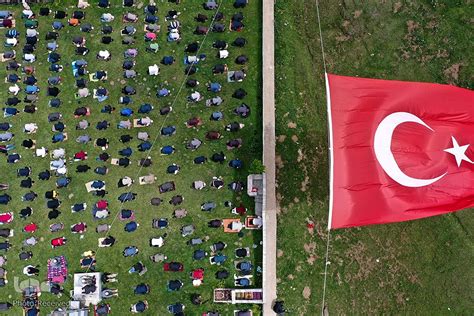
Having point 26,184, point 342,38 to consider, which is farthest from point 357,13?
point 26,184

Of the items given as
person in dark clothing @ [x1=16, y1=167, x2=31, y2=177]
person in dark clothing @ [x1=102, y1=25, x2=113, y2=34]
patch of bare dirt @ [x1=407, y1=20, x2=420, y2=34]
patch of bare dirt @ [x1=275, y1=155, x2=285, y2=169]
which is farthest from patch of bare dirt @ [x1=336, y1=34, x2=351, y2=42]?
person in dark clothing @ [x1=16, y1=167, x2=31, y2=177]

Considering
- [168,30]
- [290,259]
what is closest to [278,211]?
[290,259]

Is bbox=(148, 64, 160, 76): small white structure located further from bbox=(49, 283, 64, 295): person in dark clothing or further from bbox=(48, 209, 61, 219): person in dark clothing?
bbox=(49, 283, 64, 295): person in dark clothing

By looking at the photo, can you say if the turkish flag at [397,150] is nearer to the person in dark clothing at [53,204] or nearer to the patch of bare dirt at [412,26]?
the patch of bare dirt at [412,26]

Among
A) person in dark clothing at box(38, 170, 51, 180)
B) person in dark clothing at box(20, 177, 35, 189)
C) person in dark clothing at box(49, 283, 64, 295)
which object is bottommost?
person in dark clothing at box(49, 283, 64, 295)

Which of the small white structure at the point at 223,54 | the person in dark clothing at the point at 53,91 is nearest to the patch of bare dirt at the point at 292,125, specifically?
the small white structure at the point at 223,54

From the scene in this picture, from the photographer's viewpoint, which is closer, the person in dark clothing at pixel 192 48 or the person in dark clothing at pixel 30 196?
the person in dark clothing at pixel 30 196
